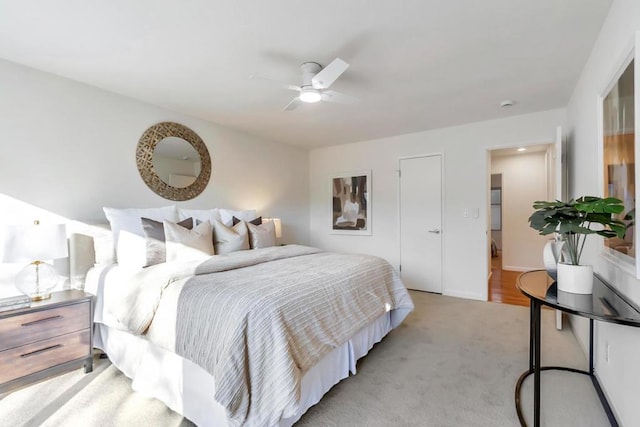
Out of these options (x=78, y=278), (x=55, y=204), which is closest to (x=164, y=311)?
(x=78, y=278)

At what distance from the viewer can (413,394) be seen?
196 cm

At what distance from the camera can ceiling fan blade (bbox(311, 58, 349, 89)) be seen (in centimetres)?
207

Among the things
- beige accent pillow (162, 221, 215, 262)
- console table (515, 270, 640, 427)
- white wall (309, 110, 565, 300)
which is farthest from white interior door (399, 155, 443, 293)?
beige accent pillow (162, 221, 215, 262)

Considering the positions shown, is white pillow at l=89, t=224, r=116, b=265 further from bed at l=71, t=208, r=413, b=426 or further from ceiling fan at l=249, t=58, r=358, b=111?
ceiling fan at l=249, t=58, r=358, b=111

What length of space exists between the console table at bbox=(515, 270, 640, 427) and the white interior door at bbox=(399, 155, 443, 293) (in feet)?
7.67

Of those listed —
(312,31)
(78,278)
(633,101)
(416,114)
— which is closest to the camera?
(633,101)

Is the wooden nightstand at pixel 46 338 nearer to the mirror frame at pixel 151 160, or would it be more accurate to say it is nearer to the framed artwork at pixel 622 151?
the mirror frame at pixel 151 160

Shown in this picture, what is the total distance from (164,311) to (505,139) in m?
4.14

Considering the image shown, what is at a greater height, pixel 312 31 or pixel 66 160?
pixel 312 31

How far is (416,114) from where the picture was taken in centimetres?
371

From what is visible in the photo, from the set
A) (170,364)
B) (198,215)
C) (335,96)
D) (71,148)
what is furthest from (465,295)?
(71,148)

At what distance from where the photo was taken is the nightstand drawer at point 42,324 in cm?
191

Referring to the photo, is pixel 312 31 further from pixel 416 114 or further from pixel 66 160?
pixel 66 160

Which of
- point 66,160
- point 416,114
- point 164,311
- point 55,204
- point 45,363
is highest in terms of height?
point 416,114
